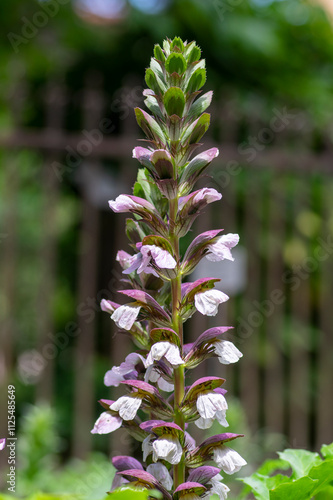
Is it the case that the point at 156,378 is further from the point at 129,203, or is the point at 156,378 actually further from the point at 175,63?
the point at 175,63

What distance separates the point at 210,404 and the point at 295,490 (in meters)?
0.12

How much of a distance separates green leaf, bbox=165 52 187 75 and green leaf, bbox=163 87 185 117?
35 mm

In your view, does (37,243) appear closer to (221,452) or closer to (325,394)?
(325,394)

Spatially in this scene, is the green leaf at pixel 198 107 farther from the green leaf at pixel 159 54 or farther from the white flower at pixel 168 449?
the white flower at pixel 168 449

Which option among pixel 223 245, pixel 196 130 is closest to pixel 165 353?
pixel 223 245

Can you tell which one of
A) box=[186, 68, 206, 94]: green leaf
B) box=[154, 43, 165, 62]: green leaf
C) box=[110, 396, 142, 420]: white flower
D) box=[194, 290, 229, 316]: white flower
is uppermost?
box=[154, 43, 165, 62]: green leaf

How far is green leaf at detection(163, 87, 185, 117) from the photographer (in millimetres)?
606

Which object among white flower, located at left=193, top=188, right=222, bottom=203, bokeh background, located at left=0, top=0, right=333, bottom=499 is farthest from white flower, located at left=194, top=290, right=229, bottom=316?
bokeh background, located at left=0, top=0, right=333, bottom=499

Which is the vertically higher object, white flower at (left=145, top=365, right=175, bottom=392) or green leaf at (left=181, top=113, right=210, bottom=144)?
green leaf at (left=181, top=113, right=210, bottom=144)

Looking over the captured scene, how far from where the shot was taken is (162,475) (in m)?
0.56

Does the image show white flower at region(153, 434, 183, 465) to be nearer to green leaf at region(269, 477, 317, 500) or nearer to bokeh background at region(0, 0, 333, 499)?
green leaf at region(269, 477, 317, 500)

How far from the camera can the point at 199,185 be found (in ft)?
11.2

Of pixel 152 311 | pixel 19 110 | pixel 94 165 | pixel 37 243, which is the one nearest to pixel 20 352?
pixel 37 243

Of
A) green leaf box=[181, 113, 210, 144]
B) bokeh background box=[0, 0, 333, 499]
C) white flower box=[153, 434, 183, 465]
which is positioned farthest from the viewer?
bokeh background box=[0, 0, 333, 499]
